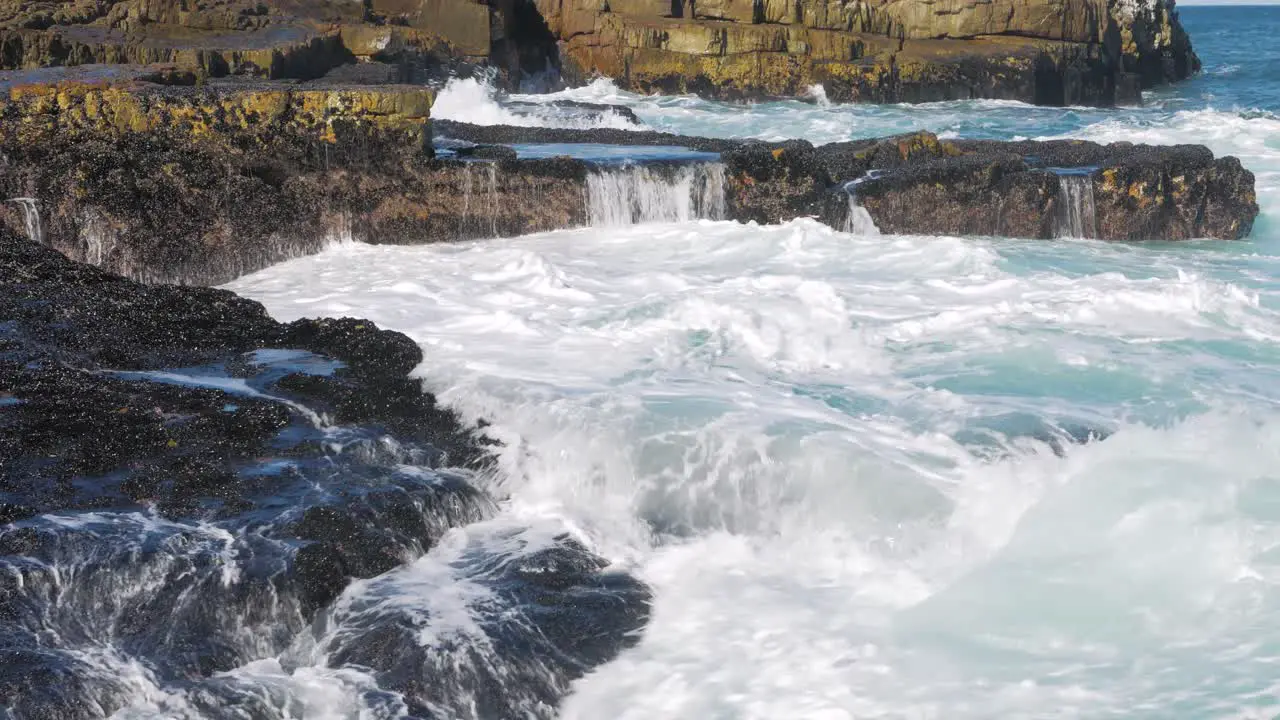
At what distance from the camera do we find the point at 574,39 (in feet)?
92.6

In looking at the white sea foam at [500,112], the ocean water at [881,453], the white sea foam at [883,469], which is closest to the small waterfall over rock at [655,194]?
the ocean water at [881,453]

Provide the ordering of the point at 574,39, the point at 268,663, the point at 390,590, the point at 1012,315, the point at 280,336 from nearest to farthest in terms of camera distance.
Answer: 1. the point at 268,663
2. the point at 390,590
3. the point at 280,336
4. the point at 1012,315
5. the point at 574,39

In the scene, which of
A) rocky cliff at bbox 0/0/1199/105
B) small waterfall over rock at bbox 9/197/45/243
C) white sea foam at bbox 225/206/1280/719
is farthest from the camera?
rocky cliff at bbox 0/0/1199/105

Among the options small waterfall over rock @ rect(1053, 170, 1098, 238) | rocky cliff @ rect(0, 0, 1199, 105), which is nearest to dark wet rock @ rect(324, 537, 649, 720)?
small waterfall over rock @ rect(1053, 170, 1098, 238)

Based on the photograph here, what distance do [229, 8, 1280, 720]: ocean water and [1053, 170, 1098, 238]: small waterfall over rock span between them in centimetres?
84

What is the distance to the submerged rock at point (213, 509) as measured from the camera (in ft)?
13.1

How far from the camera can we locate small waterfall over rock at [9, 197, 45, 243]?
8.66 meters

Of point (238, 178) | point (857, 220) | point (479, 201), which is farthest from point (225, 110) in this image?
point (857, 220)

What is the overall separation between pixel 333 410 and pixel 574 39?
78.0 feet

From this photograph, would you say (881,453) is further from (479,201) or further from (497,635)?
(479,201)

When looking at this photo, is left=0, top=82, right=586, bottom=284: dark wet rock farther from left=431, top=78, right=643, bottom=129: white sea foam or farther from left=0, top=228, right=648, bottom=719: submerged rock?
left=431, top=78, right=643, bottom=129: white sea foam

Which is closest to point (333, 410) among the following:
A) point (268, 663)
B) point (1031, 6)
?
point (268, 663)

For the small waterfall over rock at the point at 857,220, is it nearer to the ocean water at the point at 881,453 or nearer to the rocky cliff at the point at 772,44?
the ocean water at the point at 881,453

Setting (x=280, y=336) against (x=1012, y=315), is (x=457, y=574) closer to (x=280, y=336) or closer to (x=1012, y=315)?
(x=280, y=336)
